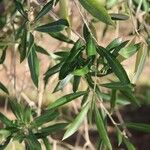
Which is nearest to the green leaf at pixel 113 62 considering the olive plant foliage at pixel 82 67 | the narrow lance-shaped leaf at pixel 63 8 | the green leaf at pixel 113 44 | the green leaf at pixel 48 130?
the olive plant foliage at pixel 82 67

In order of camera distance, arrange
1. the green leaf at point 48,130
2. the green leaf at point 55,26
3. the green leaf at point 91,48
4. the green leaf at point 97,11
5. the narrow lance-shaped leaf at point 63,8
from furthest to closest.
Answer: the green leaf at point 48,130 < the narrow lance-shaped leaf at point 63,8 < the green leaf at point 55,26 < the green leaf at point 91,48 < the green leaf at point 97,11

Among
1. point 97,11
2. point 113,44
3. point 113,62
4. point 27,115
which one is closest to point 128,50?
point 113,44

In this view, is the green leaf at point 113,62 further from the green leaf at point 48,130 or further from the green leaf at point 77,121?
the green leaf at point 48,130

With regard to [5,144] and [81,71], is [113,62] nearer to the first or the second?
[81,71]

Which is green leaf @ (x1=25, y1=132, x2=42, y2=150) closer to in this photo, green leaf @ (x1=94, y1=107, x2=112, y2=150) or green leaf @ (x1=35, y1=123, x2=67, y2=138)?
green leaf @ (x1=35, y1=123, x2=67, y2=138)

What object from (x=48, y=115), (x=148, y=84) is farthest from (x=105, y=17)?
(x=148, y=84)

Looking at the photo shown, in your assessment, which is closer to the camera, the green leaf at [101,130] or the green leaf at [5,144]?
the green leaf at [101,130]

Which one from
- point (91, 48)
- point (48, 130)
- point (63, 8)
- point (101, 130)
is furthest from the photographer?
point (48, 130)

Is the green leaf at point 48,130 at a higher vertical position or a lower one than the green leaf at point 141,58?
lower

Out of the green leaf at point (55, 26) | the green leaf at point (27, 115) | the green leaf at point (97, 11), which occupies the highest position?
the green leaf at point (97, 11)

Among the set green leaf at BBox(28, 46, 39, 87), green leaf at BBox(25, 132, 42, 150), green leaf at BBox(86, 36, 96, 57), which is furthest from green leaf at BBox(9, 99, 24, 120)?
green leaf at BBox(86, 36, 96, 57)

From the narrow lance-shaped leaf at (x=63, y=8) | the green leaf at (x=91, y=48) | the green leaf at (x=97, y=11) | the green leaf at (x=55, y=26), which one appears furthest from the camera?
the narrow lance-shaped leaf at (x=63, y=8)

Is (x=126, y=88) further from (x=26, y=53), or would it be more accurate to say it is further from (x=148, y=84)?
(x=148, y=84)
